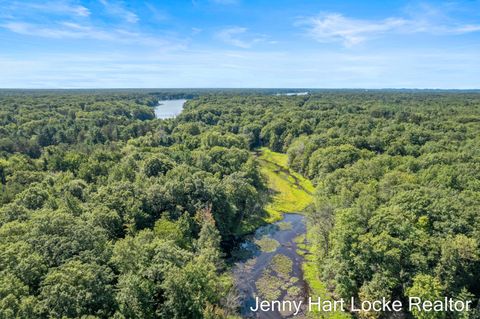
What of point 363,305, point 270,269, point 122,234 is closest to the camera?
point 363,305

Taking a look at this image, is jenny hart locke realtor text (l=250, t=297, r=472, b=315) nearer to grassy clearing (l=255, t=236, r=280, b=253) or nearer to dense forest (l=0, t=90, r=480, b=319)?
dense forest (l=0, t=90, r=480, b=319)

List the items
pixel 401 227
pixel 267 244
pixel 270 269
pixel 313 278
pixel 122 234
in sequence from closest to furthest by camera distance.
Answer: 1. pixel 401 227
2. pixel 122 234
3. pixel 313 278
4. pixel 270 269
5. pixel 267 244

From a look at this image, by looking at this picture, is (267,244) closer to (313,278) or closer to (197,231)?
(313,278)

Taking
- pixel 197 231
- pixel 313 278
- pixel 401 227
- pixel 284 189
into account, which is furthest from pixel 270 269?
pixel 284 189

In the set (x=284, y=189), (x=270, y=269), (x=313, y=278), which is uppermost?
(x=284, y=189)

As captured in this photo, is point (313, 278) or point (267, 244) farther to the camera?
point (267, 244)

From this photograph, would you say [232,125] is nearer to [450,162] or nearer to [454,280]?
[450,162]

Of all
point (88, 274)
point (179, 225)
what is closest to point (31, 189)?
point (179, 225)

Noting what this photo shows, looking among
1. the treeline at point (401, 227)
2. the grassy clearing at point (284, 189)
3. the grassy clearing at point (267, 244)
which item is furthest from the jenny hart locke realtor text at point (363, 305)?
the grassy clearing at point (284, 189)
